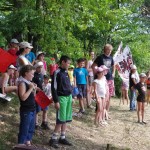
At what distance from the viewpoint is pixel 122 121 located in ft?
35.7

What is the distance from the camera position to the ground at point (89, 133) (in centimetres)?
715

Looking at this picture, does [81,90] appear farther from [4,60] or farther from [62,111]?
[4,60]

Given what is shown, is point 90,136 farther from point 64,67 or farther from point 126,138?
point 64,67

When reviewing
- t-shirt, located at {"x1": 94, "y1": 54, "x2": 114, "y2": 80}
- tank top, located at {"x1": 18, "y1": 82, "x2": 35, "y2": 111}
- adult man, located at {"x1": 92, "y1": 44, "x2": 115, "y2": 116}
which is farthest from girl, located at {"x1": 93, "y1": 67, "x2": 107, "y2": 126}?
tank top, located at {"x1": 18, "y1": 82, "x2": 35, "y2": 111}

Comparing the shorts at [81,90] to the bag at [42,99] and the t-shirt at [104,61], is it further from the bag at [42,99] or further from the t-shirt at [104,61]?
the bag at [42,99]

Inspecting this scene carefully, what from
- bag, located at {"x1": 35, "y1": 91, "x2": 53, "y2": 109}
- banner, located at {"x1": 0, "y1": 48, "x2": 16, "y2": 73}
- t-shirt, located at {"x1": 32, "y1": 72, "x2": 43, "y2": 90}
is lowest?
bag, located at {"x1": 35, "y1": 91, "x2": 53, "y2": 109}

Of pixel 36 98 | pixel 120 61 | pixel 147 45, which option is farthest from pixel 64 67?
pixel 147 45

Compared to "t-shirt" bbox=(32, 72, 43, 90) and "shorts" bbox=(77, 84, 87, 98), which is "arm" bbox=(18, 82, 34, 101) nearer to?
"t-shirt" bbox=(32, 72, 43, 90)

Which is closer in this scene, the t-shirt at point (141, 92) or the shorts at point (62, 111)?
the shorts at point (62, 111)

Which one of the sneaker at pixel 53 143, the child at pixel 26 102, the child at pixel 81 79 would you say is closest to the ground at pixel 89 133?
the sneaker at pixel 53 143

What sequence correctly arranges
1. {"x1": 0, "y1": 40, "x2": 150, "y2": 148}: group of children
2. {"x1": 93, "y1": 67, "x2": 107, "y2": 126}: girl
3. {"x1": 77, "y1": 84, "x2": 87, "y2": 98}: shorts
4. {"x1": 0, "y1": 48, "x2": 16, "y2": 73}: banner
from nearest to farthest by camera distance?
{"x1": 0, "y1": 40, "x2": 150, "y2": 148}: group of children → {"x1": 0, "y1": 48, "x2": 16, "y2": 73}: banner → {"x1": 93, "y1": 67, "x2": 107, "y2": 126}: girl → {"x1": 77, "y1": 84, "x2": 87, "y2": 98}: shorts

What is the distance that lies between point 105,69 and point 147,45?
11.6 m

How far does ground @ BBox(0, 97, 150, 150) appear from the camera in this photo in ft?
23.5

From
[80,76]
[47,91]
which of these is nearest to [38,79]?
[47,91]
